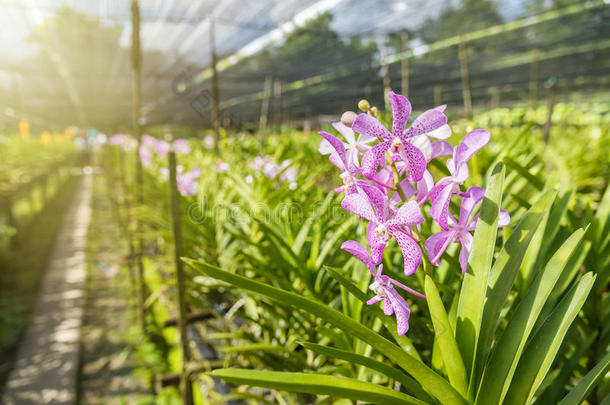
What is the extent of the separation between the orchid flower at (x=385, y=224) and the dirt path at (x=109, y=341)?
1735 millimetres

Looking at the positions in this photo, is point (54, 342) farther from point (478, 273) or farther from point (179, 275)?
point (478, 273)

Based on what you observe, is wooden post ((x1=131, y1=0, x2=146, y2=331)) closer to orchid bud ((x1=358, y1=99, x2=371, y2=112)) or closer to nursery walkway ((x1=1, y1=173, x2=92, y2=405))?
nursery walkway ((x1=1, y1=173, x2=92, y2=405))

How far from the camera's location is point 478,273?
0.45 meters

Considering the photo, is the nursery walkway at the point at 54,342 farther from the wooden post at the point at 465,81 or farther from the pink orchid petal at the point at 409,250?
the wooden post at the point at 465,81

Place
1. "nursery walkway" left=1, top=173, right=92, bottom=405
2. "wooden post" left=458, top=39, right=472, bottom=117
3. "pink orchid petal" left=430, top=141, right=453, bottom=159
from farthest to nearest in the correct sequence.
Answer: "wooden post" left=458, top=39, right=472, bottom=117 < "nursery walkway" left=1, top=173, right=92, bottom=405 < "pink orchid petal" left=430, top=141, right=453, bottom=159

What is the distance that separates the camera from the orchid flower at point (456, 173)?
1.38ft

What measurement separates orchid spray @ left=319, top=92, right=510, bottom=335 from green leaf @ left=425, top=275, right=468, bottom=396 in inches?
1.0

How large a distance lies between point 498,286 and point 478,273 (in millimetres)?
41

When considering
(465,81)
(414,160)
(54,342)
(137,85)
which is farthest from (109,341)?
(465,81)

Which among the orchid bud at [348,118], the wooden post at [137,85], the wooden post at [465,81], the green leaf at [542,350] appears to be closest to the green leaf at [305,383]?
the green leaf at [542,350]

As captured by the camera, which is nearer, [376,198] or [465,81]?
[376,198]

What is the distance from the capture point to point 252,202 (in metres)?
1.29

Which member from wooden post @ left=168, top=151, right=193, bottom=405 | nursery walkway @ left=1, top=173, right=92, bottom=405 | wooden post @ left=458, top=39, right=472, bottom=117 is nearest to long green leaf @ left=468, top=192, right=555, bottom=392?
wooden post @ left=168, top=151, right=193, bottom=405

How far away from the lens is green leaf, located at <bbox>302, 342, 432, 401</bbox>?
42 centimetres
